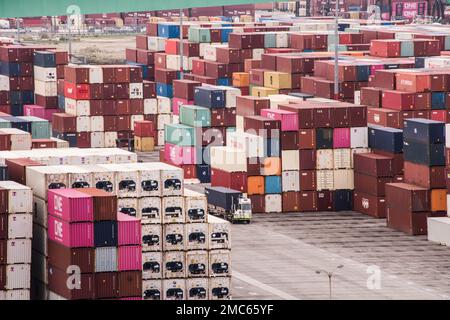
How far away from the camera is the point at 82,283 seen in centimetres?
4944

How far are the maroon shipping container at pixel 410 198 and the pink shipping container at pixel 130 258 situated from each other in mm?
28243

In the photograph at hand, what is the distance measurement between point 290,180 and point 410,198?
11.3m

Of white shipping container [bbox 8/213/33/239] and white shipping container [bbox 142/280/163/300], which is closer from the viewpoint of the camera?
white shipping container [bbox 8/213/33/239]

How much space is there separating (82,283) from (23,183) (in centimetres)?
784

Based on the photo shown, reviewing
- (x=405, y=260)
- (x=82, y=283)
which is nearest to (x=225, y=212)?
(x=405, y=260)

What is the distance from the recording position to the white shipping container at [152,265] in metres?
53.4

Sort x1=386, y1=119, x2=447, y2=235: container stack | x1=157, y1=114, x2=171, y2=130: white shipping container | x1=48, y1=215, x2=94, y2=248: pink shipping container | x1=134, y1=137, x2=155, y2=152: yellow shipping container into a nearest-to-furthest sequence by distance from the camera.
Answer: x1=48, y1=215, x2=94, y2=248: pink shipping container < x1=386, y1=119, x2=447, y2=235: container stack < x1=134, y1=137, x2=155, y2=152: yellow shipping container < x1=157, y1=114, x2=171, y2=130: white shipping container

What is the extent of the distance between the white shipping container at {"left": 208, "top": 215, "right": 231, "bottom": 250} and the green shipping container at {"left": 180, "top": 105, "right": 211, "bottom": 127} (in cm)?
4326

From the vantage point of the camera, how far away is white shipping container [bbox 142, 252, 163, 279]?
53.4 m

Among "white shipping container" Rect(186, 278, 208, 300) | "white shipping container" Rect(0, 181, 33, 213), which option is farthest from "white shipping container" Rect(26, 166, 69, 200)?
"white shipping container" Rect(186, 278, 208, 300)

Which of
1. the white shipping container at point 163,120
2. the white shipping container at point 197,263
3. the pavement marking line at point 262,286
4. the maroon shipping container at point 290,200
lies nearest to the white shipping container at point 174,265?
the white shipping container at point 197,263

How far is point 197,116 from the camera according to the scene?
322 feet

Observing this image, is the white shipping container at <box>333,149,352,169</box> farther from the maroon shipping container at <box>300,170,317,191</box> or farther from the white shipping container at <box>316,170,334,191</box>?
the maroon shipping container at <box>300,170,317,191</box>

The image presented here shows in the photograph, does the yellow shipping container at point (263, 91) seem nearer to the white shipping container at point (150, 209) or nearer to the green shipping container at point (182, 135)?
the green shipping container at point (182, 135)
